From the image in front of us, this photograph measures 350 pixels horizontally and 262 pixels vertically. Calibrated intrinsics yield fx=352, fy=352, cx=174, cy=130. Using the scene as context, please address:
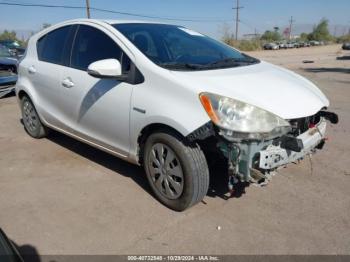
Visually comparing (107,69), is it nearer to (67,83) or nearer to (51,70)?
(67,83)

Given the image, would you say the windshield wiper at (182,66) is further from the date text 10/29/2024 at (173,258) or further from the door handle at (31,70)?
the door handle at (31,70)

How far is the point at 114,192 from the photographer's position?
3721 millimetres

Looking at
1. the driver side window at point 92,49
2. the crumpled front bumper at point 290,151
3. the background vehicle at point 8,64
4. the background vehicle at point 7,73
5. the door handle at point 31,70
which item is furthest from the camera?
the background vehicle at point 8,64

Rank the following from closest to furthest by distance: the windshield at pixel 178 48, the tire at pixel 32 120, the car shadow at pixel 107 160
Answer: the windshield at pixel 178 48 → the car shadow at pixel 107 160 → the tire at pixel 32 120

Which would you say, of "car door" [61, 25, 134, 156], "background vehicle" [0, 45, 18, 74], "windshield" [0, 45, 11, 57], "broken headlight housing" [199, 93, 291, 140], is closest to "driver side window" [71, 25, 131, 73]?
"car door" [61, 25, 134, 156]

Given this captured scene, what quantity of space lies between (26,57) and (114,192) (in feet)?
8.96

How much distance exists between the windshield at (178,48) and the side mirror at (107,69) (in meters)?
0.30

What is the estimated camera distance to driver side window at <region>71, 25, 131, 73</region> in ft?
11.7

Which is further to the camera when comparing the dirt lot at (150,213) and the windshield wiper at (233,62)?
the windshield wiper at (233,62)

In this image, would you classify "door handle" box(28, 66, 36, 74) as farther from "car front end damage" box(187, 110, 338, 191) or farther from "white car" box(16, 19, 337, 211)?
"car front end damage" box(187, 110, 338, 191)

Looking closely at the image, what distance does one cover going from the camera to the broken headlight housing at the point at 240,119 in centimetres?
276

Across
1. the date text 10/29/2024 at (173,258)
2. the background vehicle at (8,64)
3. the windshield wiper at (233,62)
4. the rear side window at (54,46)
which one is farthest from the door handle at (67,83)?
the background vehicle at (8,64)

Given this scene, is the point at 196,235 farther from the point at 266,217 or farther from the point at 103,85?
the point at 103,85

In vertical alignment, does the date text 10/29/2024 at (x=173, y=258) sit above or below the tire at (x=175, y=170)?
below
